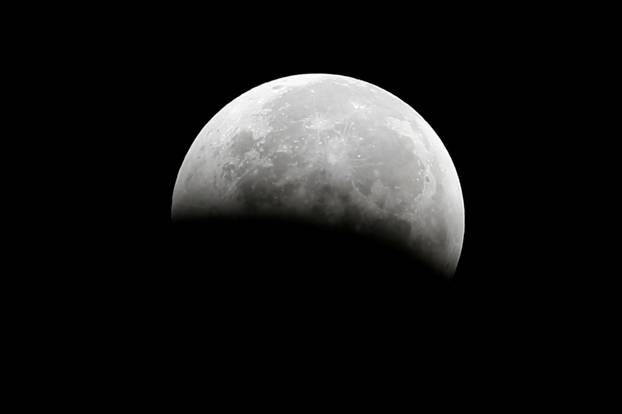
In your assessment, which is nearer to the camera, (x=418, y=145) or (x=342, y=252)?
(x=342, y=252)

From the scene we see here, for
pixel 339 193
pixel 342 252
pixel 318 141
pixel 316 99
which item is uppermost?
pixel 316 99

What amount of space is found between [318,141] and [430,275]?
168cm

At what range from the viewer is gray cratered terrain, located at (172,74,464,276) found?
6.28m

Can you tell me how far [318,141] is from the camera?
6.40 m

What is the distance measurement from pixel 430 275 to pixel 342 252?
3.38ft

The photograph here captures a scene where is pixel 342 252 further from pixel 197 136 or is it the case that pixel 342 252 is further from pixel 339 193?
pixel 197 136

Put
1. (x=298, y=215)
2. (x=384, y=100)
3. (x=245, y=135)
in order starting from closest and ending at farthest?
(x=298, y=215)
(x=245, y=135)
(x=384, y=100)

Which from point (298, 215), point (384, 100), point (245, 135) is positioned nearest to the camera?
point (298, 215)

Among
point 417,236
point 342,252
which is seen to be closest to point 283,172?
point 342,252

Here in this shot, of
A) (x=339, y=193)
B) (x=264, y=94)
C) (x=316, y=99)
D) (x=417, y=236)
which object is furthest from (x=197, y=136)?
(x=417, y=236)

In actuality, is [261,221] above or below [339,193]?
below

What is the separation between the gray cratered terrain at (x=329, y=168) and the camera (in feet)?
20.6

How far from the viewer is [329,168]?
20.6 feet

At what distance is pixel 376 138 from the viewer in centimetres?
654
